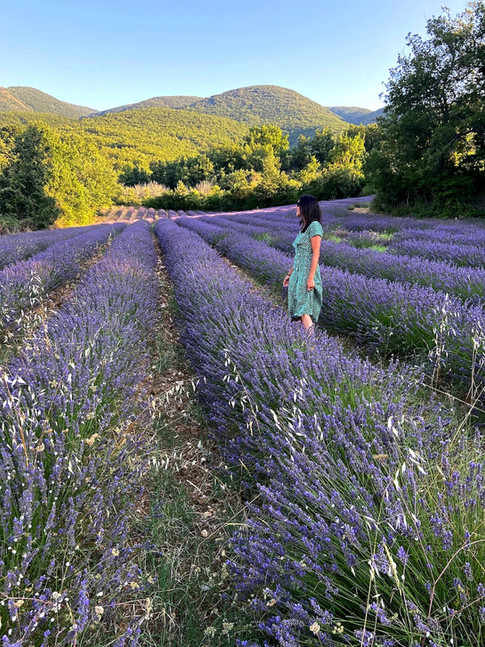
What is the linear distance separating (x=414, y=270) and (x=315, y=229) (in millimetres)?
2182

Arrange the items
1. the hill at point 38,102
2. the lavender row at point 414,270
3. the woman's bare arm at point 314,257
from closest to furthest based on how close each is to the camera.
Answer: the woman's bare arm at point 314,257 < the lavender row at point 414,270 < the hill at point 38,102

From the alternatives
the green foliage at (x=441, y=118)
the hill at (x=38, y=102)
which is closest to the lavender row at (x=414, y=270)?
the green foliage at (x=441, y=118)

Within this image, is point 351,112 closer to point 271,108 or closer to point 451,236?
point 271,108

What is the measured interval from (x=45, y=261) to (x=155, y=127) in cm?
9720

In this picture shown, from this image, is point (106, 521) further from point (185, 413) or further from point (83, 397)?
point (185, 413)

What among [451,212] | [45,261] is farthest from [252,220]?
[45,261]

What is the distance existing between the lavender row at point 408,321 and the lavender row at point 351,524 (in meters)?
0.96

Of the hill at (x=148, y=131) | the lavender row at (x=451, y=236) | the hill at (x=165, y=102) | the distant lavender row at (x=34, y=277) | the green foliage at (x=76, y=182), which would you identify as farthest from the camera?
the hill at (x=165, y=102)

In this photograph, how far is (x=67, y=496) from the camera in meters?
1.32

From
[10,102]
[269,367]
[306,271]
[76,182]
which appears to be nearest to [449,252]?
[306,271]

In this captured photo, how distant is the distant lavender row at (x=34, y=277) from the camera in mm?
4000

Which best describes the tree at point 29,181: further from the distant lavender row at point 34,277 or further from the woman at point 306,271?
the woman at point 306,271

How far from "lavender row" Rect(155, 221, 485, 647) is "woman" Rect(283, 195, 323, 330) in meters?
1.17

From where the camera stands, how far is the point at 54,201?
19.5 metres
